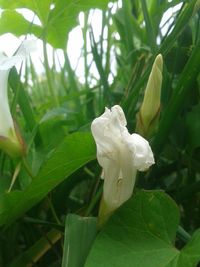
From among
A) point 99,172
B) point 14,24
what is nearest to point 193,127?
Result: point 99,172

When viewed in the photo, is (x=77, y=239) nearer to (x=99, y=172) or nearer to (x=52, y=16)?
(x=99, y=172)

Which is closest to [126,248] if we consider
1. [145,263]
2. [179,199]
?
[145,263]

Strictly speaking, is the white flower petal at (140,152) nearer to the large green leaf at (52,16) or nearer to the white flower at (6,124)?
the white flower at (6,124)

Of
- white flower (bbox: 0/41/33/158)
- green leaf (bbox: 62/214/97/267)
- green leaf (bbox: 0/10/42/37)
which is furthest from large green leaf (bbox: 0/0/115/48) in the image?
green leaf (bbox: 62/214/97/267)

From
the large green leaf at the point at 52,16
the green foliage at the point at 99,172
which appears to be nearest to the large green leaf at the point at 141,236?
the green foliage at the point at 99,172

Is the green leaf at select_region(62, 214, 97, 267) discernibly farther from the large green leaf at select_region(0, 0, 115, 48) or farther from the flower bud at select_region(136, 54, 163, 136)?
the large green leaf at select_region(0, 0, 115, 48)

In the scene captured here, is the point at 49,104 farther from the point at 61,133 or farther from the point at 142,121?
the point at 142,121
